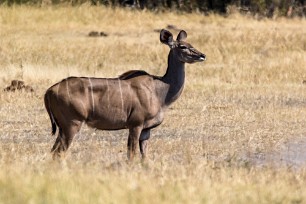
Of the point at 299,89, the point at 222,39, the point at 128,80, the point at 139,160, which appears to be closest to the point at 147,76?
the point at 128,80

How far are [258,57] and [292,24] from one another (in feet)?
32.7

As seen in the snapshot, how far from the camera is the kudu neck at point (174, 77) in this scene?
14742 mm

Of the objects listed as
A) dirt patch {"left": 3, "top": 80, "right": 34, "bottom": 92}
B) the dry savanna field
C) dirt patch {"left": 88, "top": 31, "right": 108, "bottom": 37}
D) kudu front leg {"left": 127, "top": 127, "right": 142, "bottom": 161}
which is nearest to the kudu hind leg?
the dry savanna field

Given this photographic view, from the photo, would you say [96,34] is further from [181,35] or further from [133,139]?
[133,139]

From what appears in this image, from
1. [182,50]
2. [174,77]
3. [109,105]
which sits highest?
[182,50]

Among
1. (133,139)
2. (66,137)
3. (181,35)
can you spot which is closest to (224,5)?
(181,35)

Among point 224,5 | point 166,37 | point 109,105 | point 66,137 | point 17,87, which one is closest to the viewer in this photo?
point 66,137

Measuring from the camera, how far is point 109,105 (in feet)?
45.2

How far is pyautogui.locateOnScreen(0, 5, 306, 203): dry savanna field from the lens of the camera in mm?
10180

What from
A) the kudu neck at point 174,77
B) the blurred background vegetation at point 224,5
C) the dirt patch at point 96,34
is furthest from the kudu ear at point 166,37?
the blurred background vegetation at point 224,5

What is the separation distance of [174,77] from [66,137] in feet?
7.14

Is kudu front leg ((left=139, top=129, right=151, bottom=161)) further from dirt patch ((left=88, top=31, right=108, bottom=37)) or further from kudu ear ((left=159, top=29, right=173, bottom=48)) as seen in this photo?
dirt patch ((left=88, top=31, right=108, bottom=37))

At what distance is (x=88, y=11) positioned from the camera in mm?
42156

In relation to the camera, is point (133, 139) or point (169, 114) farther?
point (169, 114)
